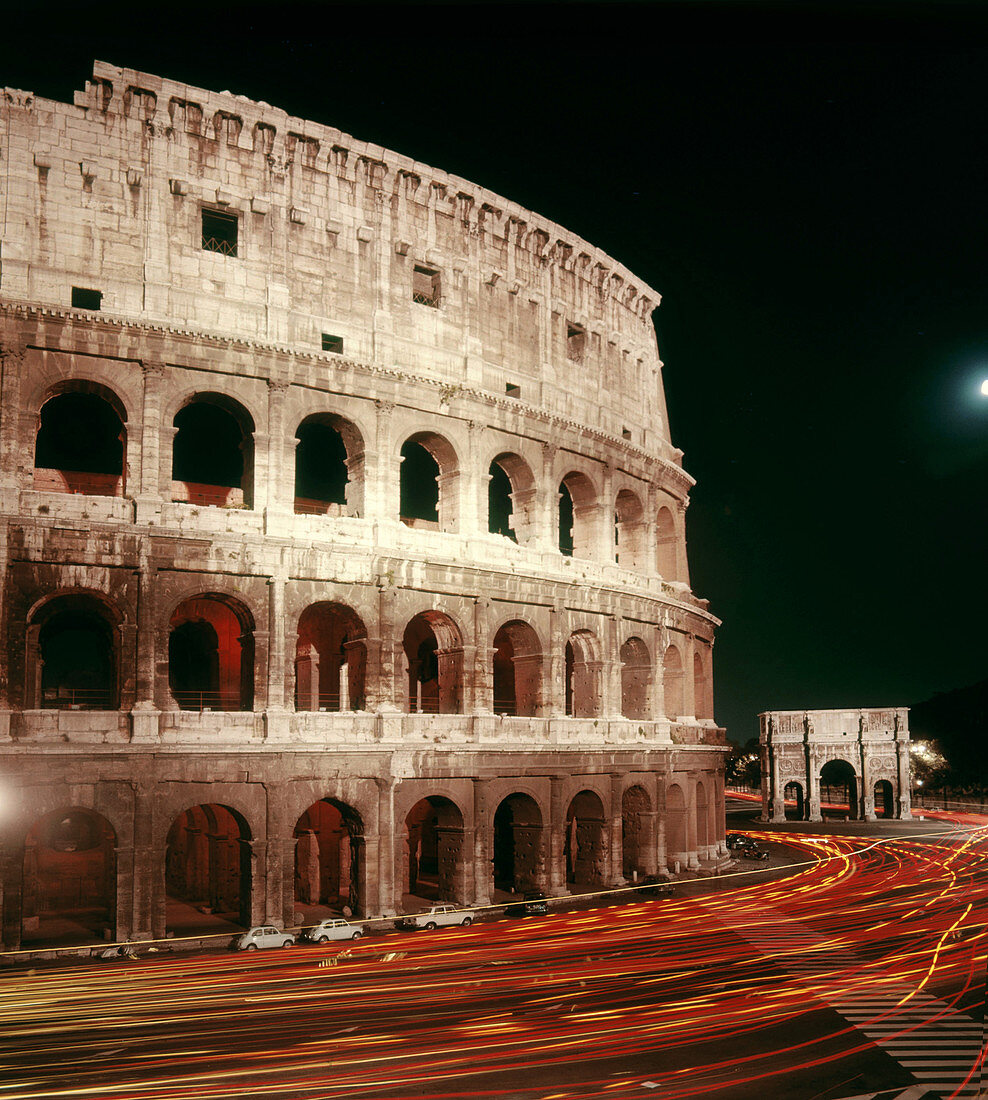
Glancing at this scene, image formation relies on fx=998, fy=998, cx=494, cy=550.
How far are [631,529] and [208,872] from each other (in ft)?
64.8

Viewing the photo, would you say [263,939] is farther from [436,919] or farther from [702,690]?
[702,690]

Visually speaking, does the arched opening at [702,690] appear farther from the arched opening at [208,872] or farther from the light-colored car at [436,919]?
the arched opening at [208,872]

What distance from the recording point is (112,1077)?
15.3m

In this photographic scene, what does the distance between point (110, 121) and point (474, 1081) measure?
25.4 meters

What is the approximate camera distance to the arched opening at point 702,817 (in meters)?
40.8

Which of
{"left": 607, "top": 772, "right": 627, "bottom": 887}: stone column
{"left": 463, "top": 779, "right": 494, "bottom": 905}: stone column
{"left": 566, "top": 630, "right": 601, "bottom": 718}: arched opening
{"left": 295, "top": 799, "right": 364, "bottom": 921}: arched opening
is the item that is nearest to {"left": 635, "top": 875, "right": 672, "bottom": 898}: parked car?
{"left": 607, "top": 772, "right": 627, "bottom": 887}: stone column

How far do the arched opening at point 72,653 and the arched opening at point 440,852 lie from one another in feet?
33.6

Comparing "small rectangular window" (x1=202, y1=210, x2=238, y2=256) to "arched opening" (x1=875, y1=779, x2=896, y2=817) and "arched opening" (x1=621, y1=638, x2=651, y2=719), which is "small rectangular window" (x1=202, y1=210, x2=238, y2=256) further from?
"arched opening" (x1=875, y1=779, x2=896, y2=817)

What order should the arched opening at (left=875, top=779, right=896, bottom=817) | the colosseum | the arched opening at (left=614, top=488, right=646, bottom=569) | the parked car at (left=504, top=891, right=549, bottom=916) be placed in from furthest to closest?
the arched opening at (left=875, top=779, right=896, bottom=817) → the arched opening at (left=614, top=488, right=646, bottom=569) → the parked car at (left=504, top=891, right=549, bottom=916) → the colosseum

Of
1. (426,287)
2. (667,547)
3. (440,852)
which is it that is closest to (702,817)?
(667,547)

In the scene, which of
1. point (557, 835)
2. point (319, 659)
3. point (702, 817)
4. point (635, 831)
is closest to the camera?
point (557, 835)

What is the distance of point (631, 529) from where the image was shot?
3931 centimetres

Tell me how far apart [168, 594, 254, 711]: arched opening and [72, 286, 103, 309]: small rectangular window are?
863cm

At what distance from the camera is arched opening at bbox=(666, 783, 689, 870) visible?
124ft
